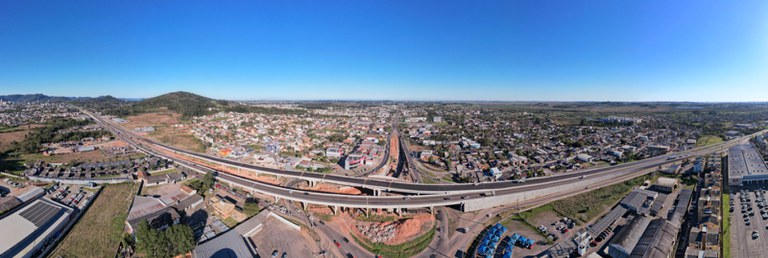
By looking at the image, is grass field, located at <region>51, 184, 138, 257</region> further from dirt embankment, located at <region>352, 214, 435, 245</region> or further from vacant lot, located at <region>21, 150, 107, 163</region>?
vacant lot, located at <region>21, 150, 107, 163</region>

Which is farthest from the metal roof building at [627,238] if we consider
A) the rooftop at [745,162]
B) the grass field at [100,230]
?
the grass field at [100,230]

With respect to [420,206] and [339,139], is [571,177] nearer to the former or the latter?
[420,206]

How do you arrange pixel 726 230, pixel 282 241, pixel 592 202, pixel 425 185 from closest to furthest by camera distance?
1. pixel 726 230
2. pixel 282 241
3. pixel 592 202
4. pixel 425 185

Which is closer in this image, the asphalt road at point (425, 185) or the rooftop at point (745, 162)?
the asphalt road at point (425, 185)

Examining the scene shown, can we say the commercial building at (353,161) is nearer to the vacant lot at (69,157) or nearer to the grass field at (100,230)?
the grass field at (100,230)

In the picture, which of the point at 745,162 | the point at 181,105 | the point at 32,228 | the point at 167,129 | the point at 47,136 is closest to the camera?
the point at 32,228

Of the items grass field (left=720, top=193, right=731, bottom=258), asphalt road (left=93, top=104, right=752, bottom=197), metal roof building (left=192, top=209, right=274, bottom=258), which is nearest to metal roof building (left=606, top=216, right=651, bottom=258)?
grass field (left=720, top=193, right=731, bottom=258)

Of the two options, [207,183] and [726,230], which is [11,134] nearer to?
[207,183]

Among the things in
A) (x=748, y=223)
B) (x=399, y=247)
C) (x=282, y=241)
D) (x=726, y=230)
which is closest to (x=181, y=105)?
(x=282, y=241)
